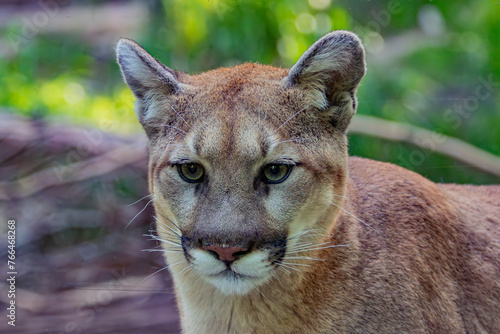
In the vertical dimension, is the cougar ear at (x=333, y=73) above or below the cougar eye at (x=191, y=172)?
above

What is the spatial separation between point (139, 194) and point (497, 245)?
426 centimetres

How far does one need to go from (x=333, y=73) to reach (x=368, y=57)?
12.2ft

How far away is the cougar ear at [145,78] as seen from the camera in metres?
3.83

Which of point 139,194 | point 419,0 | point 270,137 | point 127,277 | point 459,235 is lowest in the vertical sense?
point 127,277

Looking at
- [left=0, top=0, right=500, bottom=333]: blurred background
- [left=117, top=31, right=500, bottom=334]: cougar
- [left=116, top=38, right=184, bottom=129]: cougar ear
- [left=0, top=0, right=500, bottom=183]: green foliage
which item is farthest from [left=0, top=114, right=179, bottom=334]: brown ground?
[left=116, top=38, right=184, bottom=129]: cougar ear

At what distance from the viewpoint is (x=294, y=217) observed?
3.36 m

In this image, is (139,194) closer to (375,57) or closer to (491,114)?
(375,57)

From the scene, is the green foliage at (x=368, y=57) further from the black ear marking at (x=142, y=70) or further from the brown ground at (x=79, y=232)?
the black ear marking at (x=142, y=70)

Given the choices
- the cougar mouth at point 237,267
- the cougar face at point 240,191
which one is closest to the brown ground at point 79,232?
the cougar face at point 240,191

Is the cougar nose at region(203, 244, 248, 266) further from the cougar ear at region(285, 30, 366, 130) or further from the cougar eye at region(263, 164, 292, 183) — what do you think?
the cougar ear at region(285, 30, 366, 130)

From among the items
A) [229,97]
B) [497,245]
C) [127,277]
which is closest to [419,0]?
[497,245]

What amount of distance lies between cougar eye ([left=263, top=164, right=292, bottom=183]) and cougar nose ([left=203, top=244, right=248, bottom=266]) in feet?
1.54

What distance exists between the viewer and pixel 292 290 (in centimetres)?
360

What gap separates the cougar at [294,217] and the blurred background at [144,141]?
2423 mm
